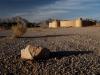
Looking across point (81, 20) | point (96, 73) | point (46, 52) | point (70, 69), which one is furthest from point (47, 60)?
point (81, 20)

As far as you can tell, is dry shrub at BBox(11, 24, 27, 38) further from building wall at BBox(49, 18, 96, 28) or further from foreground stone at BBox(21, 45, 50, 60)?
building wall at BBox(49, 18, 96, 28)

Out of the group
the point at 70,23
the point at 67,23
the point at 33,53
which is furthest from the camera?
the point at 67,23

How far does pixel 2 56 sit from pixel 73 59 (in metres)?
3.15

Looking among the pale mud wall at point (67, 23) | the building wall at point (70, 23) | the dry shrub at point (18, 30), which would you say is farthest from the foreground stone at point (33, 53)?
the pale mud wall at point (67, 23)

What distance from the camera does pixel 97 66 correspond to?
42.2 feet

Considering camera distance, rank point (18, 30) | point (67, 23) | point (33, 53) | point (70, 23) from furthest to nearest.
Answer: point (67, 23) < point (70, 23) < point (18, 30) < point (33, 53)

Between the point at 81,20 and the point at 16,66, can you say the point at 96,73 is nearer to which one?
the point at 16,66

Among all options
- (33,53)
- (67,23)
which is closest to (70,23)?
(67,23)

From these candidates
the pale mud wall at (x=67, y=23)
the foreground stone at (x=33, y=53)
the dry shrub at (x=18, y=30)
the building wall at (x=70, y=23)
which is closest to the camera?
the foreground stone at (x=33, y=53)

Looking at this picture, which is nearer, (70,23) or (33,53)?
(33,53)

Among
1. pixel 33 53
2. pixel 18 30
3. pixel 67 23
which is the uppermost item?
pixel 33 53

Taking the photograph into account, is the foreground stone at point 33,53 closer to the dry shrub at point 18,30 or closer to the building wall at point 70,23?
the dry shrub at point 18,30

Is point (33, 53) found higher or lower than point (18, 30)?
higher

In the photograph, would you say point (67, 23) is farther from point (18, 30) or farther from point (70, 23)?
point (18, 30)
